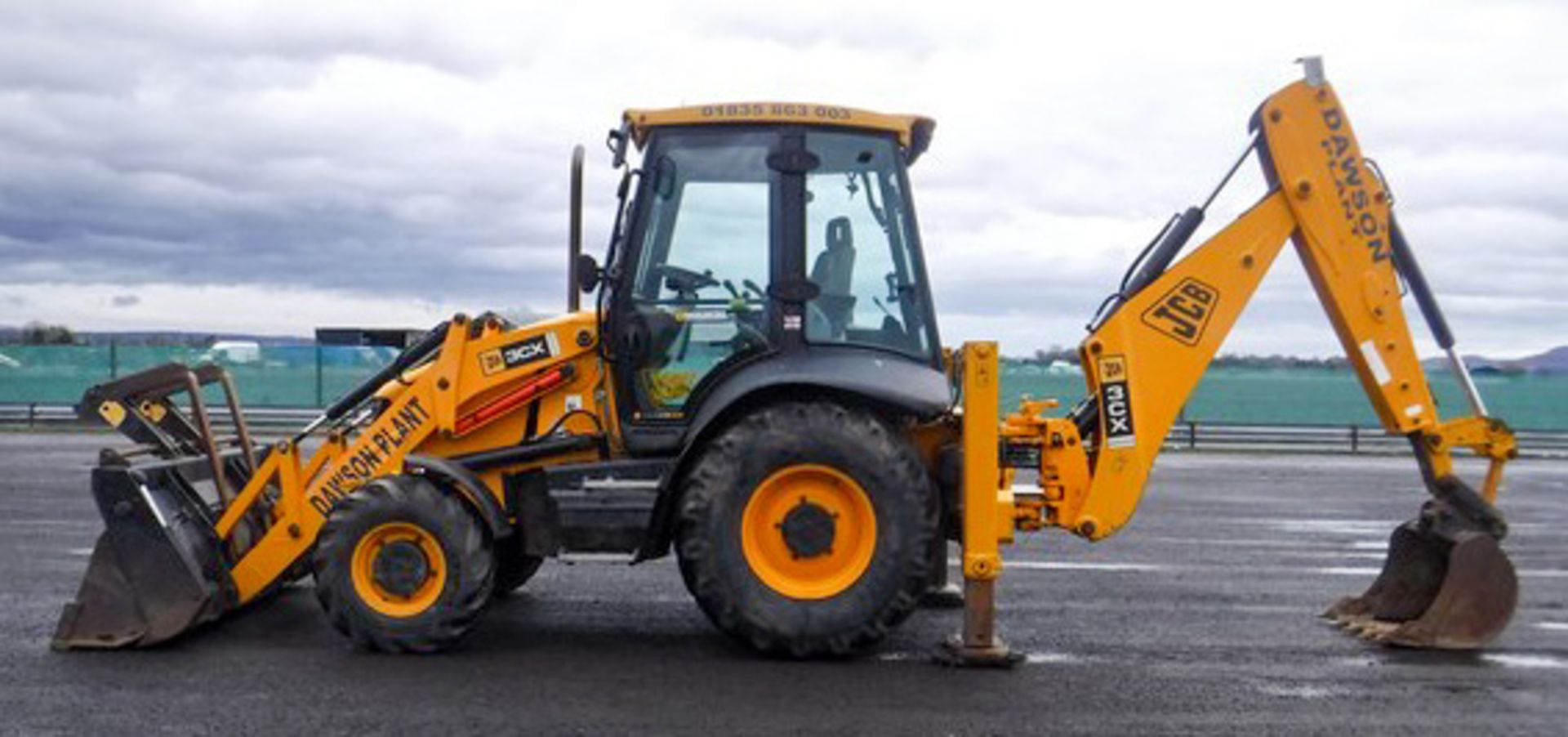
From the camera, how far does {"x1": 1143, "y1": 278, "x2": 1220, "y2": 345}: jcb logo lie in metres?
8.20

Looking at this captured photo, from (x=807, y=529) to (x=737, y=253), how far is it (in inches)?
55.9

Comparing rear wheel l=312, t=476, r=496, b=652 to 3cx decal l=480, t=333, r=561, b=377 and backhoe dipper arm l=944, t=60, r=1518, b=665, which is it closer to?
3cx decal l=480, t=333, r=561, b=377

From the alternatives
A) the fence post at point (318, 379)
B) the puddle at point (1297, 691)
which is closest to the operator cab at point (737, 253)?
the puddle at point (1297, 691)

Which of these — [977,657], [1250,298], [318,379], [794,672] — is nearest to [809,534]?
[794,672]

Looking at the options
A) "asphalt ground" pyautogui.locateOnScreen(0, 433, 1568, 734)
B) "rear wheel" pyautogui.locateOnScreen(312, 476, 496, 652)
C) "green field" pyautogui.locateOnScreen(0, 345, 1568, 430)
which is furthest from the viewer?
"green field" pyautogui.locateOnScreen(0, 345, 1568, 430)

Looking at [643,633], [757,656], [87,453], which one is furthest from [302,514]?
[87,453]

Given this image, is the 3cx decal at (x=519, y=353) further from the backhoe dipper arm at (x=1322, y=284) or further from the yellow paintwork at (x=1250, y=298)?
the backhoe dipper arm at (x=1322, y=284)

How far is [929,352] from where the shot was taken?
26.6ft

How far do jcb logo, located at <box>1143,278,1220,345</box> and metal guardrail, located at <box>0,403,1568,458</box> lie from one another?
19.7 metres

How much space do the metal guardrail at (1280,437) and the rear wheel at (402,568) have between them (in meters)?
20.6

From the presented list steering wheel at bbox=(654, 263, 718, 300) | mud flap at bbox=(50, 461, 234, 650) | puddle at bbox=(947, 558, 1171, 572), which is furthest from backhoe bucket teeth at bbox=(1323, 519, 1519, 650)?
mud flap at bbox=(50, 461, 234, 650)

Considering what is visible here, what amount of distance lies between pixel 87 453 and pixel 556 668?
17.8 metres

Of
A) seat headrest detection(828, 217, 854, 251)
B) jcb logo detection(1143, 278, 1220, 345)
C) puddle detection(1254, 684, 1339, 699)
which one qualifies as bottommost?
puddle detection(1254, 684, 1339, 699)

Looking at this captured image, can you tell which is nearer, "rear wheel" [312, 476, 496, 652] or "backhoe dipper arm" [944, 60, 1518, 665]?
"rear wheel" [312, 476, 496, 652]
